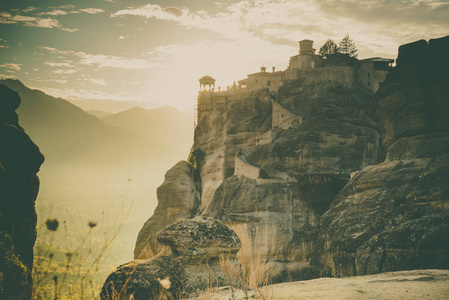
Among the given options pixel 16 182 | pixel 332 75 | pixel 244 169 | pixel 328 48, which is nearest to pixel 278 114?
pixel 332 75

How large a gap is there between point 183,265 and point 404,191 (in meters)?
22.4

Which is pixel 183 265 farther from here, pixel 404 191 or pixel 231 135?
pixel 231 135

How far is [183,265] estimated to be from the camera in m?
9.80

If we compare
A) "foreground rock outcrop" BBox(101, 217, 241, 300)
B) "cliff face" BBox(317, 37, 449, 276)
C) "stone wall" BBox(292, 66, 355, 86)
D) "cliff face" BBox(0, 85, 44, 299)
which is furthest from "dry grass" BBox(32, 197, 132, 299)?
"stone wall" BBox(292, 66, 355, 86)

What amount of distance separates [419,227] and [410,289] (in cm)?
1521

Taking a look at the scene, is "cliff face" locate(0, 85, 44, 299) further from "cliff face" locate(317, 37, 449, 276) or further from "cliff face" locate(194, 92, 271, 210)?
"cliff face" locate(194, 92, 271, 210)

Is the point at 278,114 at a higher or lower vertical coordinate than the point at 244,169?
higher

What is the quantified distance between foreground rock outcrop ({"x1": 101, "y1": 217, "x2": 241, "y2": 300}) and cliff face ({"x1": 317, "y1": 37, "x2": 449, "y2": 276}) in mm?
13188

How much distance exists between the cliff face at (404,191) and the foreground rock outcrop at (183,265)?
43.3 ft

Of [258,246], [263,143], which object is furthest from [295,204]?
[263,143]

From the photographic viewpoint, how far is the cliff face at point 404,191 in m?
21.7

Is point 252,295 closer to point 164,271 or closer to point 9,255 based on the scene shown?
point 164,271

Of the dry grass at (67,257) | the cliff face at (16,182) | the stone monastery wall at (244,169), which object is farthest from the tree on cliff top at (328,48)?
the dry grass at (67,257)

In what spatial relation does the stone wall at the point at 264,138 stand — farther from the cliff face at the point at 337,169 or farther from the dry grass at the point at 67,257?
the dry grass at the point at 67,257
